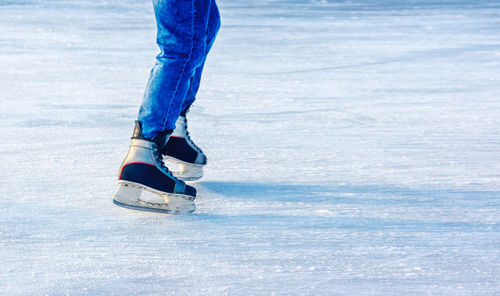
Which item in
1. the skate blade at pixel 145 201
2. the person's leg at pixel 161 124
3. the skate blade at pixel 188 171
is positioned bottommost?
the skate blade at pixel 188 171

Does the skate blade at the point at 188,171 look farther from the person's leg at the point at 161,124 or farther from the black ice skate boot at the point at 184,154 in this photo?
the person's leg at the point at 161,124

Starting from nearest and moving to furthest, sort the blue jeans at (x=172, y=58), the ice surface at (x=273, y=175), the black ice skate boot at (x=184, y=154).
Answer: the ice surface at (x=273, y=175), the blue jeans at (x=172, y=58), the black ice skate boot at (x=184, y=154)

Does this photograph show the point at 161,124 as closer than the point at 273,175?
Yes

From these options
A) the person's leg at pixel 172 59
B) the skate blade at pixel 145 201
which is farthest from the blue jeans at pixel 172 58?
the skate blade at pixel 145 201

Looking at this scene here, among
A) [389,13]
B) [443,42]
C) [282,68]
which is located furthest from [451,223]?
[389,13]

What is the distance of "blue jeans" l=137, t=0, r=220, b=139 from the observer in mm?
1927

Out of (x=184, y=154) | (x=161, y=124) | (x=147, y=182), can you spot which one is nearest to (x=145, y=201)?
(x=147, y=182)

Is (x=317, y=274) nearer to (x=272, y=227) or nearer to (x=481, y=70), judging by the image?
(x=272, y=227)

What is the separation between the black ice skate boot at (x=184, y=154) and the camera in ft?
7.47

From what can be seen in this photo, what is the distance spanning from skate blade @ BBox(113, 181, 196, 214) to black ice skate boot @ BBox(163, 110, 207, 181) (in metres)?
0.29

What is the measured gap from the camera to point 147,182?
1979 mm

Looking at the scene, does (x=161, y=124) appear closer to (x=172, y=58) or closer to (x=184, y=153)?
(x=172, y=58)

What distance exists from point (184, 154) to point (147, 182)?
0.31 m

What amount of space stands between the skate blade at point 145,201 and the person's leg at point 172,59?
0.15m
